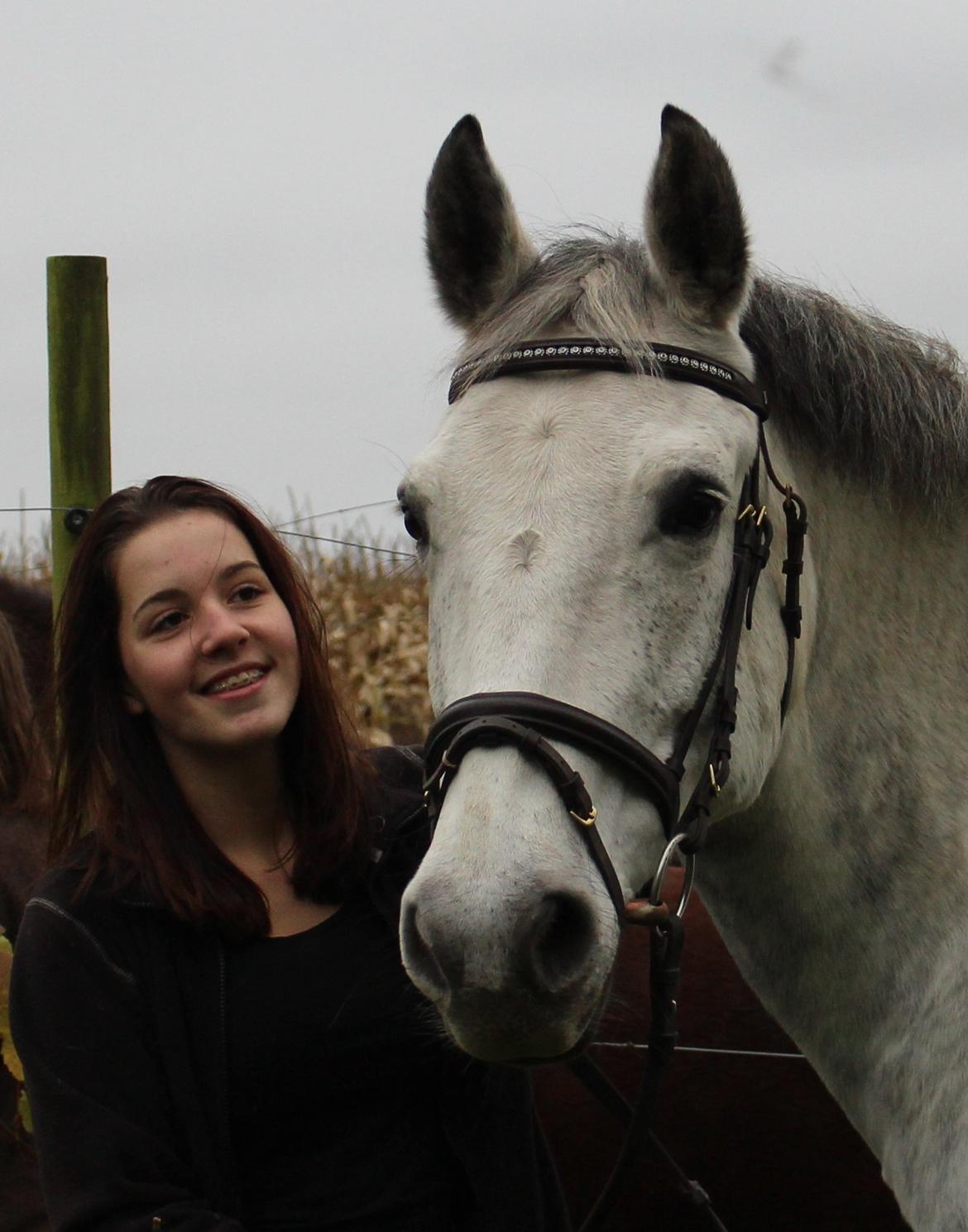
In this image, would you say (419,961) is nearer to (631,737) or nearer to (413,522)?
(631,737)

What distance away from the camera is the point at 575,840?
6.39 feet

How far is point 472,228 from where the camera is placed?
8.46 feet

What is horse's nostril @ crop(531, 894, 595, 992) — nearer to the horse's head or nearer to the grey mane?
the horse's head

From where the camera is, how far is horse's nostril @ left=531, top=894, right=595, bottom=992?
1.89 metres

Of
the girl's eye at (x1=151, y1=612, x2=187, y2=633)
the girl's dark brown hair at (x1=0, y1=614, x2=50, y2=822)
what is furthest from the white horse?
the girl's dark brown hair at (x1=0, y1=614, x2=50, y2=822)

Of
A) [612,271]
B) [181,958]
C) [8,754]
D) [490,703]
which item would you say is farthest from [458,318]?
[8,754]

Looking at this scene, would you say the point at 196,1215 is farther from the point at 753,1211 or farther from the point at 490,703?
the point at 753,1211

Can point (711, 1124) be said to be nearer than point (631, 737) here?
No

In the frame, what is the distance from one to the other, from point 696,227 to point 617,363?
315mm

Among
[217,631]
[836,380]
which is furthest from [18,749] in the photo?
[836,380]

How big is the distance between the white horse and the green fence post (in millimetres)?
1466

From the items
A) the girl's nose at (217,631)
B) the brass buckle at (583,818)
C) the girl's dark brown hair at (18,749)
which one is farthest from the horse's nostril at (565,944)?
the girl's dark brown hair at (18,749)

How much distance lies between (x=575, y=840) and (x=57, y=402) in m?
2.38

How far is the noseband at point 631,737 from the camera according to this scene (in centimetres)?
197
